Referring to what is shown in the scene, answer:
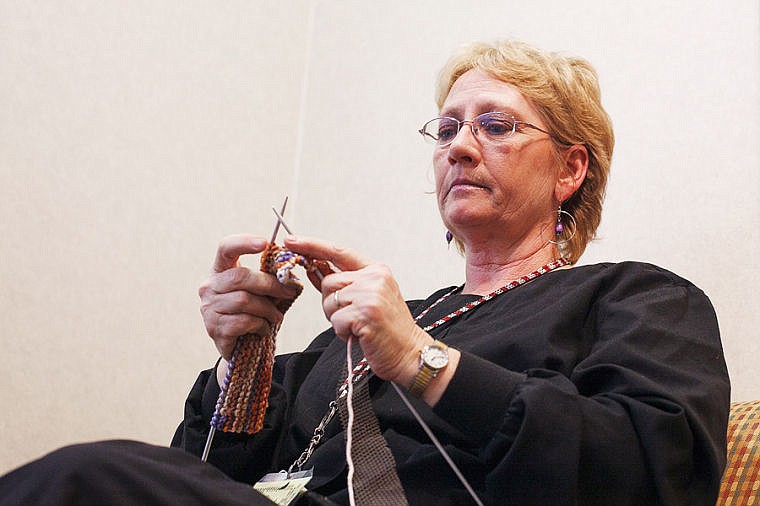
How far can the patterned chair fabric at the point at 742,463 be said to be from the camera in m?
1.16

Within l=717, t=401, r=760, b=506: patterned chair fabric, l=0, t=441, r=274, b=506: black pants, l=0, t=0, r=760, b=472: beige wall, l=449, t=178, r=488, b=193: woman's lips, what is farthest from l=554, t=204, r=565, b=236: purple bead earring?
l=0, t=441, r=274, b=506: black pants

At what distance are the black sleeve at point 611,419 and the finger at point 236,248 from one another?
0.31 m

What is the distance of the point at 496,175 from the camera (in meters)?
1.42

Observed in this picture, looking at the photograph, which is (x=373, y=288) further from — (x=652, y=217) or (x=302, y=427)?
(x=652, y=217)

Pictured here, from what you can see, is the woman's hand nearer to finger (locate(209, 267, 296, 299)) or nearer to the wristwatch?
the wristwatch

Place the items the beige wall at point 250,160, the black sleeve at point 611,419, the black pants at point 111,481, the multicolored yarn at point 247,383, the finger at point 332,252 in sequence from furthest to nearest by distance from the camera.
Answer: the beige wall at point 250,160, the multicolored yarn at point 247,383, the finger at point 332,252, the black sleeve at point 611,419, the black pants at point 111,481

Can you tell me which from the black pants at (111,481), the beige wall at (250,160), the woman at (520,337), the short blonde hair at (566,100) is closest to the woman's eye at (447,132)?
the woman at (520,337)

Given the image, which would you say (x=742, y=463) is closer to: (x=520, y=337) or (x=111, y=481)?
(x=520, y=337)

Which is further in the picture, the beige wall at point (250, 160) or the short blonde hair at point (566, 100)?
the beige wall at point (250, 160)

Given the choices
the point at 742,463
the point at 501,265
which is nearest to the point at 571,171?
the point at 501,265

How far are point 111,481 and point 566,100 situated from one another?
1.03m

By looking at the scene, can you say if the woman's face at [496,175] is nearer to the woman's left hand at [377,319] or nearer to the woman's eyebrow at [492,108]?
the woman's eyebrow at [492,108]

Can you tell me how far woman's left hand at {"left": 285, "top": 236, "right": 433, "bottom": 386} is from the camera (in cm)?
98

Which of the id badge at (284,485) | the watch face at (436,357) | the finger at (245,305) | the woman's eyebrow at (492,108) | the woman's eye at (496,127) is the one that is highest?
the woman's eyebrow at (492,108)
